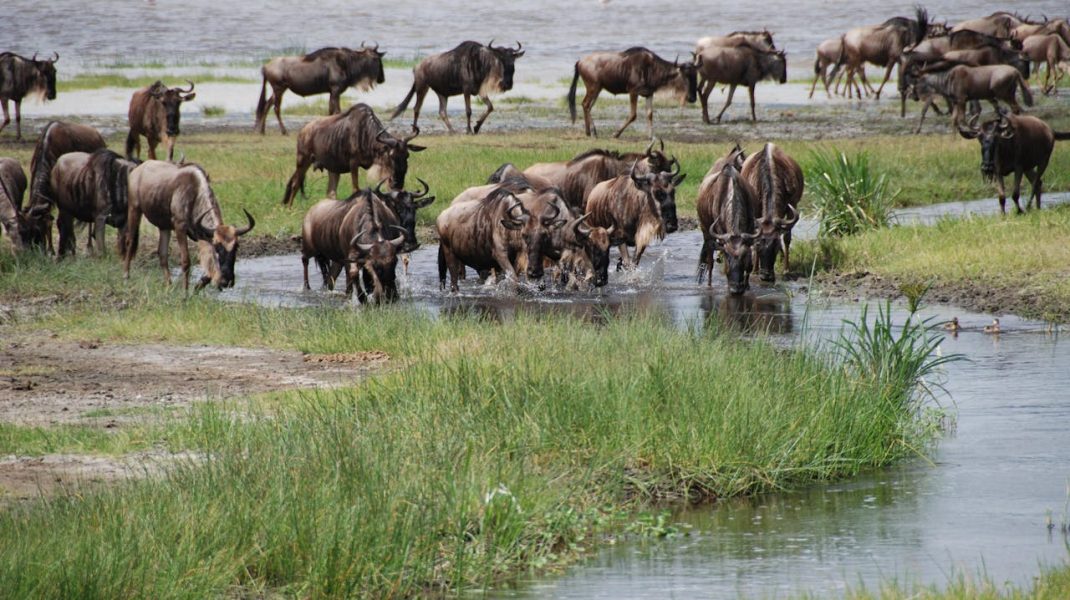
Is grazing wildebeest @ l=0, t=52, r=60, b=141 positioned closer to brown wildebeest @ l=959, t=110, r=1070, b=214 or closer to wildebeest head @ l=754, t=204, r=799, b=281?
wildebeest head @ l=754, t=204, r=799, b=281

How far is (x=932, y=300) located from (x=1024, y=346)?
2.24 metres

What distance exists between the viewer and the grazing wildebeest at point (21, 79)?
29016 millimetres

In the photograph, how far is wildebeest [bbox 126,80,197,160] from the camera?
23188mm

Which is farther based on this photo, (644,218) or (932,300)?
(644,218)

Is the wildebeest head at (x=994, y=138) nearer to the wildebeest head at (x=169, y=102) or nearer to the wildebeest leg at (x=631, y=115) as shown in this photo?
the wildebeest leg at (x=631, y=115)

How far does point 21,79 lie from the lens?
2931cm

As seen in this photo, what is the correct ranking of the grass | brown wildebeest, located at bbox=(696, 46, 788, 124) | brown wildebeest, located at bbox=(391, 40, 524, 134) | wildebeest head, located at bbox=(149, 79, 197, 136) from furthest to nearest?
brown wildebeest, located at bbox=(696, 46, 788, 124)
brown wildebeest, located at bbox=(391, 40, 524, 134)
wildebeest head, located at bbox=(149, 79, 197, 136)
the grass

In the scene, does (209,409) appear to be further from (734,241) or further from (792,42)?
(792,42)

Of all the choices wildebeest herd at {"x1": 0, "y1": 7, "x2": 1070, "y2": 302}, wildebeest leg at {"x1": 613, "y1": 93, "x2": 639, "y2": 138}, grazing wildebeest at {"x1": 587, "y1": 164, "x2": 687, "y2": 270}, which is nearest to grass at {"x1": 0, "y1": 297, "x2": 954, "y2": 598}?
wildebeest herd at {"x1": 0, "y1": 7, "x2": 1070, "y2": 302}

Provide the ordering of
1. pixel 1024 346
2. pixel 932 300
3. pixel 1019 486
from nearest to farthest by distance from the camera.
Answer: pixel 1019 486, pixel 1024 346, pixel 932 300

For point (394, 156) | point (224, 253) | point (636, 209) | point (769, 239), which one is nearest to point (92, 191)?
point (224, 253)

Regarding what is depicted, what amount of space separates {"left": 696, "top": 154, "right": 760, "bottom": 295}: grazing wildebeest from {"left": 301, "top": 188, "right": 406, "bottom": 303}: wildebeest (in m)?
3.03

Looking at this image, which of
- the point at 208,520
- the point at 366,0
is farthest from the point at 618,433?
the point at 366,0

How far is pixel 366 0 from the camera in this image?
83.2 meters
